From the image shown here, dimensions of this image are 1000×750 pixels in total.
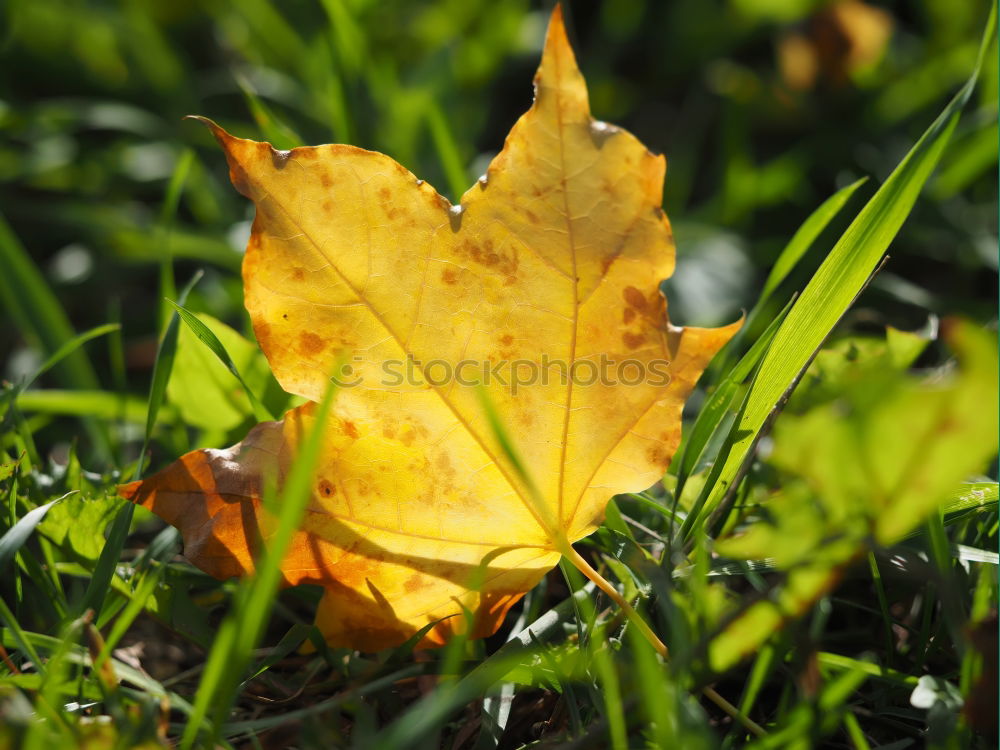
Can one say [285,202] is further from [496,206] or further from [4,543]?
[4,543]

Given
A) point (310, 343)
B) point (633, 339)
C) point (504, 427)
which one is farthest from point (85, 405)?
point (633, 339)

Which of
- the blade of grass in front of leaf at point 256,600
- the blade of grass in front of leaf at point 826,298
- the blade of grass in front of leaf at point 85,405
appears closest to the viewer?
the blade of grass in front of leaf at point 256,600

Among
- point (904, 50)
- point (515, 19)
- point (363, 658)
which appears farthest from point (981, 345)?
point (904, 50)

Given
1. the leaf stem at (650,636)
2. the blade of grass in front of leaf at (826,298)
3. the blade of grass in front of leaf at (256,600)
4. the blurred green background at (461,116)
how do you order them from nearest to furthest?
the blade of grass in front of leaf at (256,600), the leaf stem at (650,636), the blade of grass in front of leaf at (826,298), the blurred green background at (461,116)

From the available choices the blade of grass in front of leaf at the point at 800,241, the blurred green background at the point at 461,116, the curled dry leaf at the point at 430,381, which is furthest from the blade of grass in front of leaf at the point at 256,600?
the blurred green background at the point at 461,116

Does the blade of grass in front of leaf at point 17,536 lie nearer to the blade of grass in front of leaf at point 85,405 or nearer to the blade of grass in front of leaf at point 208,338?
the blade of grass in front of leaf at point 208,338

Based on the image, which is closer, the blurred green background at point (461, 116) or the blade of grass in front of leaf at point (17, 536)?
the blade of grass in front of leaf at point (17, 536)

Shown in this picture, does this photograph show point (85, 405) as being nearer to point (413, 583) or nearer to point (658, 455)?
point (413, 583)

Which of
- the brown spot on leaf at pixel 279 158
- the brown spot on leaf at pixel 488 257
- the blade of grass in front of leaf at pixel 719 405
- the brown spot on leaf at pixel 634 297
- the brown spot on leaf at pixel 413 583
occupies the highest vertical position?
the brown spot on leaf at pixel 279 158

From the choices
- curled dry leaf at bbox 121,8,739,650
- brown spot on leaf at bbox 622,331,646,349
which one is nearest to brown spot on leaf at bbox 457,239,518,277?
curled dry leaf at bbox 121,8,739,650
